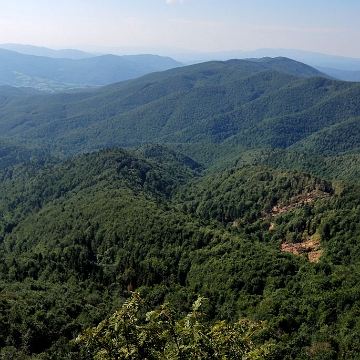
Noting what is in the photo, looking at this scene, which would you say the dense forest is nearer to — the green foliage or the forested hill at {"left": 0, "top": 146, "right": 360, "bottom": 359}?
the green foliage

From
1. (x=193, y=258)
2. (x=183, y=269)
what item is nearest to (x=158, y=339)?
(x=183, y=269)

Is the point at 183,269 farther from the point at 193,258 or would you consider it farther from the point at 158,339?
the point at 158,339

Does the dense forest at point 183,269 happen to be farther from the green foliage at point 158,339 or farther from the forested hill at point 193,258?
the forested hill at point 193,258

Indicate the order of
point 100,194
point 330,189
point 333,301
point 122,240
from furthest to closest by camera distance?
point 100,194
point 330,189
point 122,240
point 333,301

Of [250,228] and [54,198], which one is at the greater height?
[250,228]

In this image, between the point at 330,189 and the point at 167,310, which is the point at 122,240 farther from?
the point at 167,310

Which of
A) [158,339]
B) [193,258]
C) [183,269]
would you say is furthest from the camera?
[193,258]

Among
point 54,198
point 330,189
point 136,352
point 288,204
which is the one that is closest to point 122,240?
point 288,204

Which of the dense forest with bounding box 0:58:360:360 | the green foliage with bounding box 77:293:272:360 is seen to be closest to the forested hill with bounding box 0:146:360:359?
the dense forest with bounding box 0:58:360:360
